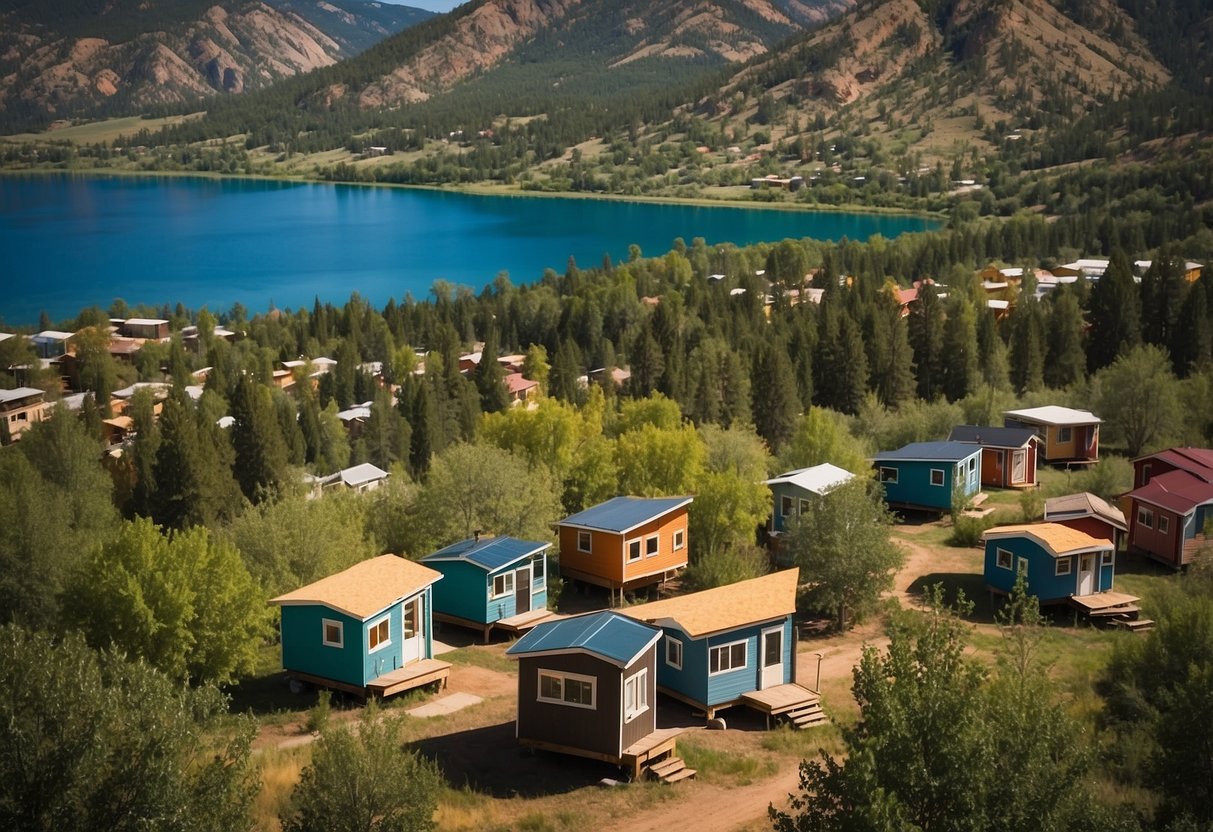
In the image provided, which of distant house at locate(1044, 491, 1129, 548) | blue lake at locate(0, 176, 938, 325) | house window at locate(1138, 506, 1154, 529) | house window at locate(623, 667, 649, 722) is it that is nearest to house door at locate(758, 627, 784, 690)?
Answer: house window at locate(623, 667, 649, 722)

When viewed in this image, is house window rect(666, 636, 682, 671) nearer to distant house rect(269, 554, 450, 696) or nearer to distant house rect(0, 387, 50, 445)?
distant house rect(269, 554, 450, 696)

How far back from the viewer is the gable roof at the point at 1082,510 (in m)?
33.2

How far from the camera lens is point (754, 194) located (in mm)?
191375

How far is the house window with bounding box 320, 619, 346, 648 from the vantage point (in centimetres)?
2439

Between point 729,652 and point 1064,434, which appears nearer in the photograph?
point 729,652

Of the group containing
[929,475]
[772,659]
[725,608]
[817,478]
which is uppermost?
[725,608]

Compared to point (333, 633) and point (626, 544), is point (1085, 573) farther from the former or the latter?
point (333, 633)

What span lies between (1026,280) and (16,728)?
8058 cm

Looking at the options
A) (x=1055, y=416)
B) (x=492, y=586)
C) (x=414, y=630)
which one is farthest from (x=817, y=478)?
(x=1055, y=416)

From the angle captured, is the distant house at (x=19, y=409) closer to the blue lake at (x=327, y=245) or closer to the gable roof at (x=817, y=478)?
the blue lake at (x=327, y=245)

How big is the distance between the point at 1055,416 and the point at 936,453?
28.9 ft

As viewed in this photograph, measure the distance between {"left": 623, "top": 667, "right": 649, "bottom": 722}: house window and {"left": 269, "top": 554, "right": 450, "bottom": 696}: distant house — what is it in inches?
192

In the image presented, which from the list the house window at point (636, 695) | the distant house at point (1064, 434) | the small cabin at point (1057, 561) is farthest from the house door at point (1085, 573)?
the distant house at point (1064, 434)

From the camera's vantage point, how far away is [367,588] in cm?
2525
